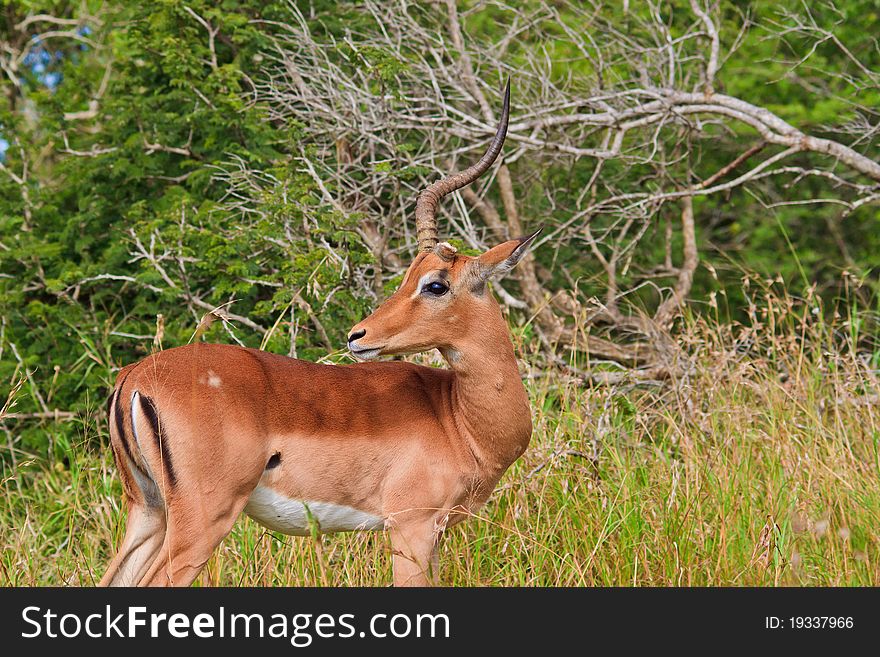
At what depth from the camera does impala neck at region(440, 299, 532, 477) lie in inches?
157

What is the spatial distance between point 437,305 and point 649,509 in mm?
1482

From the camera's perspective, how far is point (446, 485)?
12.8 ft

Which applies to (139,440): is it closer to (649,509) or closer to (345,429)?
(345,429)

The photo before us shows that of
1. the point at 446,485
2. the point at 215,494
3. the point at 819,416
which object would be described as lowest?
the point at 819,416

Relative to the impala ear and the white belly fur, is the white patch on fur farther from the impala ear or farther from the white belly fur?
the impala ear

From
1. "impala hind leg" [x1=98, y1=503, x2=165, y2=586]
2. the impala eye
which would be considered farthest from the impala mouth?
"impala hind leg" [x1=98, y1=503, x2=165, y2=586]

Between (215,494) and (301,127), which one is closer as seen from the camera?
(215,494)

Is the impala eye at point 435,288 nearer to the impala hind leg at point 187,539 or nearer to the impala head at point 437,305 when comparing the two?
the impala head at point 437,305

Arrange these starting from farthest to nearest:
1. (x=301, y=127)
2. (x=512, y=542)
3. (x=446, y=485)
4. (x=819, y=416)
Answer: (x=301, y=127)
(x=819, y=416)
(x=512, y=542)
(x=446, y=485)

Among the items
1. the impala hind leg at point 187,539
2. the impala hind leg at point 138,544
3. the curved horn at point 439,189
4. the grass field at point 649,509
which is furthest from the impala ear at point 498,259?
the impala hind leg at point 138,544

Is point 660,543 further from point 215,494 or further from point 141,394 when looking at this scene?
point 141,394

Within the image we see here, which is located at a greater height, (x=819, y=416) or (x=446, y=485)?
(x=446, y=485)
